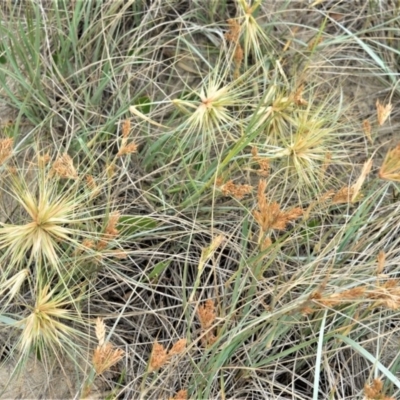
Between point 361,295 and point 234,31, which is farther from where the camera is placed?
point 234,31

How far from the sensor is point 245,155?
1383 millimetres

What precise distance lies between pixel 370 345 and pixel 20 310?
683 mm

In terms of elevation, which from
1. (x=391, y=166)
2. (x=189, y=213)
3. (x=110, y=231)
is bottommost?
(x=189, y=213)

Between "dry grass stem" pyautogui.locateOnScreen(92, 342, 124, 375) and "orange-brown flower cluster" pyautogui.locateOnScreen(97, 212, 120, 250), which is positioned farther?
"orange-brown flower cluster" pyautogui.locateOnScreen(97, 212, 120, 250)

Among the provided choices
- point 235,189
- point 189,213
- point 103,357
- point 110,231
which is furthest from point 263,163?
point 103,357


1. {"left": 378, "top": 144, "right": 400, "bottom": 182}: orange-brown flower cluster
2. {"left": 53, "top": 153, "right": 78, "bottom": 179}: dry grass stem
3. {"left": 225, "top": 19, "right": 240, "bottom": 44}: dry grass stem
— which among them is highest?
{"left": 225, "top": 19, "right": 240, "bottom": 44}: dry grass stem

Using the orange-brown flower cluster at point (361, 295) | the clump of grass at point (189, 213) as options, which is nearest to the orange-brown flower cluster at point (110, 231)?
the clump of grass at point (189, 213)

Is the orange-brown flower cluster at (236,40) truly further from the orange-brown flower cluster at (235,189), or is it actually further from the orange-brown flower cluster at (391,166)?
the orange-brown flower cluster at (391,166)

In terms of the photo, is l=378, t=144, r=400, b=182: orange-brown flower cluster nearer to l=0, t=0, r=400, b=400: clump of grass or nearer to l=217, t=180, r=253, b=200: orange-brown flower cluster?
l=0, t=0, r=400, b=400: clump of grass

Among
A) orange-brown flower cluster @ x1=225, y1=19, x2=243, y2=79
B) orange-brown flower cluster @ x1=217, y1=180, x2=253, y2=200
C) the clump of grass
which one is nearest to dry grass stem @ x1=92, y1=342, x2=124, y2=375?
the clump of grass

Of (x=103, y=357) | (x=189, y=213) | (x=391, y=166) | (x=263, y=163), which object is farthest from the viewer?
(x=189, y=213)

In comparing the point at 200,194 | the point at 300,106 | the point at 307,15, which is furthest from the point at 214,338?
the point at 307,15

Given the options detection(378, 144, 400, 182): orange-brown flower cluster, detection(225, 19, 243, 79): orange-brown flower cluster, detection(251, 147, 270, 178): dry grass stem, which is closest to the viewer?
detection(378, 144, 400, 182): orange-brown flower cluster

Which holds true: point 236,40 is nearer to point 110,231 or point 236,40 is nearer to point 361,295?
point 110,231
